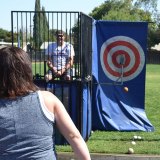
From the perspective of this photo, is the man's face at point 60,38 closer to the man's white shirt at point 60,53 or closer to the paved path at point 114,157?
the man's white shirt at point 60,53

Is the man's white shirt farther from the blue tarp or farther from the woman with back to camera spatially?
the woman with back to camera

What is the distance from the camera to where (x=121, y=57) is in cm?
976

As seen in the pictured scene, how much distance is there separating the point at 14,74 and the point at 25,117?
23 centimetres

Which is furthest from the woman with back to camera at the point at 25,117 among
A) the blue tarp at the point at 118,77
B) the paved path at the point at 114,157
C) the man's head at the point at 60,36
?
the blue tarp at the point at 118,77

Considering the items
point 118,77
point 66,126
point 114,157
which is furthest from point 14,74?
point 118,77

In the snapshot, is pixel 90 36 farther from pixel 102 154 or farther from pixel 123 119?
pixel 102 154

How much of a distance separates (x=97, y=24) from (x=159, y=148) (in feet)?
9.62

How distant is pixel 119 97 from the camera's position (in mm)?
9758

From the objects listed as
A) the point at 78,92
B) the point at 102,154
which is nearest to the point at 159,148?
the point at 102,154

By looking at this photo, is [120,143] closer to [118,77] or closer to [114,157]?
[114,157]

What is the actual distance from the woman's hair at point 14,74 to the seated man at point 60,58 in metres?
5.69

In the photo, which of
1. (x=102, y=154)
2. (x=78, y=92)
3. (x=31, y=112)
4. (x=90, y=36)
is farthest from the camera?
(x=90, y=36)

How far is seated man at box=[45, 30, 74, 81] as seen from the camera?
8406mm

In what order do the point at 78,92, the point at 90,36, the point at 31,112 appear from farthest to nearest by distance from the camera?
the point at 90,36 → the point at 78,92 → the point at 31,112
